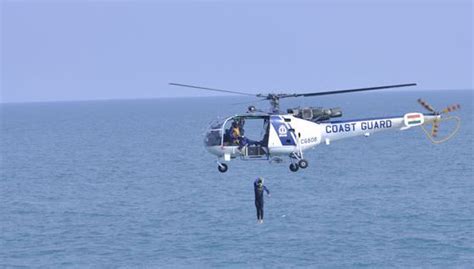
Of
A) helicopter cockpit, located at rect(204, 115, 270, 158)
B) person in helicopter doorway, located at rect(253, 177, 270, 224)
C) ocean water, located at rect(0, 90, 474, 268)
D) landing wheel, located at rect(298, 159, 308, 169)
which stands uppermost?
helicopter cockpit, located at rect(204, 115, 270, 158)

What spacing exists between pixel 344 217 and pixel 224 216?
1412cm

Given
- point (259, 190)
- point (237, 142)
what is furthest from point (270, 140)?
point (259, 190)

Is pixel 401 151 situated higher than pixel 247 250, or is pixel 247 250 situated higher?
pixel 401 151

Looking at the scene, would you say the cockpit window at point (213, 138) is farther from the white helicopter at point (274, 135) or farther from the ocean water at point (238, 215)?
the ocean water at point (238, 215)

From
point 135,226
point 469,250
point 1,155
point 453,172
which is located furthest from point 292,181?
point 1,155

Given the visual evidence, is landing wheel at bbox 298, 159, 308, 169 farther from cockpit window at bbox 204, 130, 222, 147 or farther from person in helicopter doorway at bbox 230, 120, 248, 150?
cockpit window at bbox 204, 130, 222, 147

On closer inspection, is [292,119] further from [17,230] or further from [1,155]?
[1,155]

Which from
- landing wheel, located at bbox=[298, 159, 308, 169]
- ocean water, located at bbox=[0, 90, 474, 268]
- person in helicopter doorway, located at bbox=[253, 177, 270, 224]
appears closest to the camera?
landing wheel, located at bbox=[298, 159, 308, 169]

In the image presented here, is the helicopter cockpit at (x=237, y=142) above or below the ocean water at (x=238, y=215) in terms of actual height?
above

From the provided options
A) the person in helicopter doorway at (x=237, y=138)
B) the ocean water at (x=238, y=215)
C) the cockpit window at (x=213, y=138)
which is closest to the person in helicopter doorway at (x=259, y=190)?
the person in helicopter doorway at (x=237, y=138)

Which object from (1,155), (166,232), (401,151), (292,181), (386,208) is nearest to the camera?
(166,232)

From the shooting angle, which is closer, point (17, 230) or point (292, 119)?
point (292, 119)

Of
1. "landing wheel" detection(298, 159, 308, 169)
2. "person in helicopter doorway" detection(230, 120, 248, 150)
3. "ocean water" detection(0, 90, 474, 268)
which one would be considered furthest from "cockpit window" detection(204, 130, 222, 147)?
"ocean water" detection(0, 90, 474, 268)

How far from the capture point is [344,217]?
Result: 323 ft
